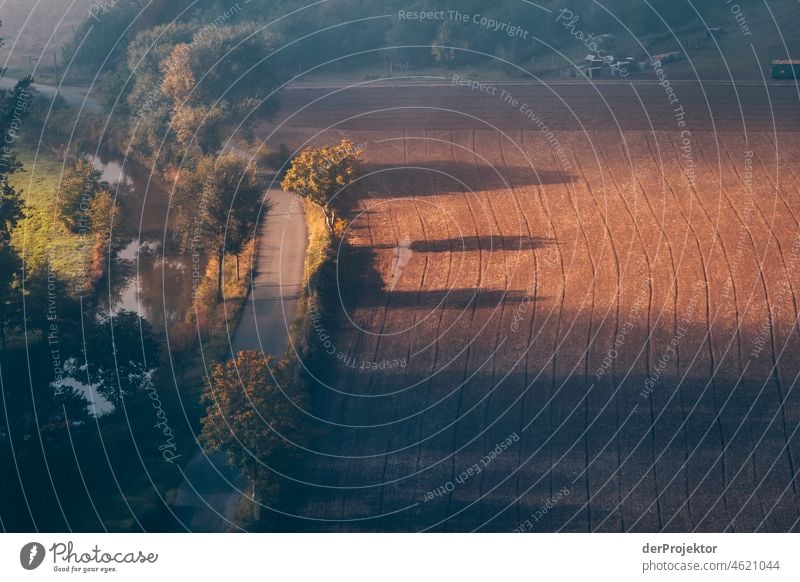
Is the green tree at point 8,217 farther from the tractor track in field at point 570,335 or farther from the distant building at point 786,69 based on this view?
the distant building at point 786,69

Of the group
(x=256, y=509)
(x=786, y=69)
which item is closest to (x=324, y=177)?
(x=256, y=509)

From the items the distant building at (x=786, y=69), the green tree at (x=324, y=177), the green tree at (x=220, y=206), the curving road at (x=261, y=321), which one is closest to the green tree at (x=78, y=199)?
the green tree at (x=220, y=206)

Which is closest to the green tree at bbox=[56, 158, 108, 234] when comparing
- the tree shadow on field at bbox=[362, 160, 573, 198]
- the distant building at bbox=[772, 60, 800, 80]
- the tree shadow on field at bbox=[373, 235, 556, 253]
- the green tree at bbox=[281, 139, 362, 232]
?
the green tree at bbox=[281, 139, 362, 232]

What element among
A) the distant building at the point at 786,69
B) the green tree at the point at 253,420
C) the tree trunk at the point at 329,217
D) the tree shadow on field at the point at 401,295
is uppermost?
the distant building at the point at 786,69

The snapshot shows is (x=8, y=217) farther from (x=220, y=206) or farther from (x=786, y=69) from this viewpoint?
(x=786, y=69)

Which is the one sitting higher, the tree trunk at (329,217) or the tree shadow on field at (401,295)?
the tree trunk at (329,217)
